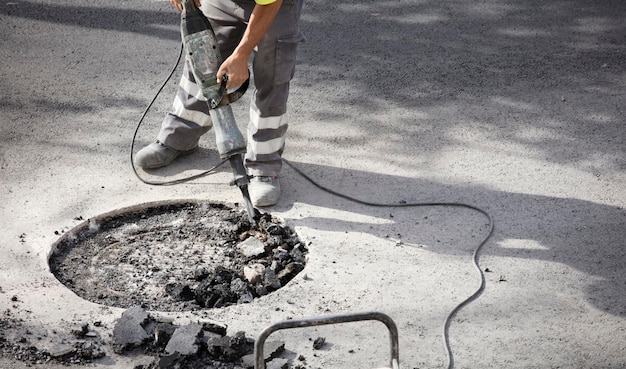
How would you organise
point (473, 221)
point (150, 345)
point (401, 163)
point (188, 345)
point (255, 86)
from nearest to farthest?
point (188, 345)
point (150, 345)
point (473, 221)
point (255, 86)
point (401, 163)

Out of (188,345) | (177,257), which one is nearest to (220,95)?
(177,257)

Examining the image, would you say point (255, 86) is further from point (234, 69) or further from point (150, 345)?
point (150, 345)

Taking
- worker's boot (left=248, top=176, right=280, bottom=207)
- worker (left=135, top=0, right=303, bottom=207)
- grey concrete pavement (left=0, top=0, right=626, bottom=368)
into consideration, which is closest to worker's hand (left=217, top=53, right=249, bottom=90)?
worker (left=135, top=0, right=303, bottom=207)

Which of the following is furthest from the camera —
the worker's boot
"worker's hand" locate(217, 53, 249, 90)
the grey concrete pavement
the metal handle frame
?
the worker's boot

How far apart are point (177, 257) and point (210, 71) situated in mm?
1150

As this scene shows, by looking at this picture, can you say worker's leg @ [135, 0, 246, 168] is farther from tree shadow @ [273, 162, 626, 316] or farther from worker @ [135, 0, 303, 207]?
tree shadow @ [273, 162, 626, 316]

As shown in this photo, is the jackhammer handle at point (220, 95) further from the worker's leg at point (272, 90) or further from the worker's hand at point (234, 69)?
the worker's leg at point (272, 90)

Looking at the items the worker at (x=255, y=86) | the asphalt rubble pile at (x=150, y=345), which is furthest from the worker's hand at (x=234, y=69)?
the asphalt rubble pile at (x=150, y=345)

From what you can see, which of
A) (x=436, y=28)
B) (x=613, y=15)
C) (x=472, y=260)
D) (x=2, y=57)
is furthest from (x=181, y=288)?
(x=613, y=15)

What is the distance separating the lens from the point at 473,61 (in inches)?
310

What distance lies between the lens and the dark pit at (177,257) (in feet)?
16.0

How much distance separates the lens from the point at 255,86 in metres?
5.84

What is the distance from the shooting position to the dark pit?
4.89 meters

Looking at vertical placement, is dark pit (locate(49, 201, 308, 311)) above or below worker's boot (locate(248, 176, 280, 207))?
below
